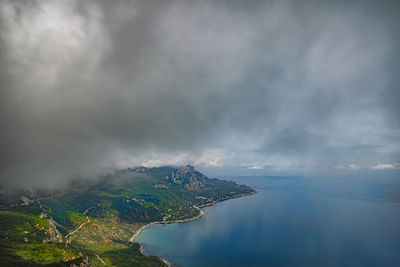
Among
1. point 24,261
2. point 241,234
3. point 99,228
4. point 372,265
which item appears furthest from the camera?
point 241,234

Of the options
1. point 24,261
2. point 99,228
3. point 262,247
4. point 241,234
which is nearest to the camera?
point 24,261

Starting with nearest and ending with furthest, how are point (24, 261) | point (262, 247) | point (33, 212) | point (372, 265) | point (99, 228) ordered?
point (24, 261), point (372, 265), point (262, 247), point (33, 212), point (99, 228)

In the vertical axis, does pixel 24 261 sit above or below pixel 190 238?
above

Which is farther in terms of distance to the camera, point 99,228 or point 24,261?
point 99,228

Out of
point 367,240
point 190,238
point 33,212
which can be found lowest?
point 190,238

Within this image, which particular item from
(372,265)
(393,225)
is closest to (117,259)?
(372,265)

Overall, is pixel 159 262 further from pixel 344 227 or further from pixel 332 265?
pixel 344 227

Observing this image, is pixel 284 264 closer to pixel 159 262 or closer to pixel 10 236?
pixel 159 262

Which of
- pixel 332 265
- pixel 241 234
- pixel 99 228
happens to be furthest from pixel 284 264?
pixel 99 228

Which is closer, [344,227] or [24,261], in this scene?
[24,261]
